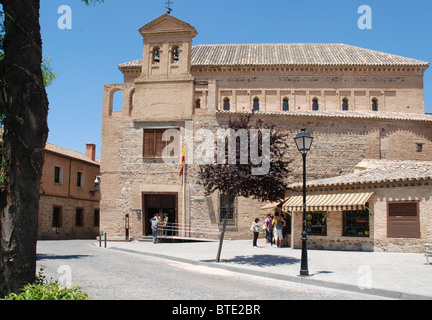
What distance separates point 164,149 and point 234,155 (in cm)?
1192

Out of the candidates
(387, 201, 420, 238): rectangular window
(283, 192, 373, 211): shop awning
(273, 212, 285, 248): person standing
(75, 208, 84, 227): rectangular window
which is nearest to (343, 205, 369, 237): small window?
(283, 192, 373, 211): shop awning

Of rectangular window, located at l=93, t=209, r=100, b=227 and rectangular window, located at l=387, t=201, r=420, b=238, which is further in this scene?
rectangular window, located at l=93, t=209, r=100, b=227

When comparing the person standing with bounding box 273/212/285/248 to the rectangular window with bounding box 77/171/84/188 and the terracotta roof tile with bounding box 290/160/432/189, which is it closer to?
the terracotta roof tile with bounding box 290/160/432/189

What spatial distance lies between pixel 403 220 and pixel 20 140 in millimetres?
15915

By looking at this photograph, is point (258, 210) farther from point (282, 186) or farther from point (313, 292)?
A: point (313, 292)

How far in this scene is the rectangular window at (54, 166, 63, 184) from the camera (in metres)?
32.9

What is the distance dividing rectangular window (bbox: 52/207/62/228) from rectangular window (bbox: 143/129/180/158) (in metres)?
11.7

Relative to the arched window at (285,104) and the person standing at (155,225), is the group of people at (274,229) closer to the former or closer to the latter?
the person standing at (155,225)

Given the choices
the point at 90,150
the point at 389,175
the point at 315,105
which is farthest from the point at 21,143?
the point at 90,150

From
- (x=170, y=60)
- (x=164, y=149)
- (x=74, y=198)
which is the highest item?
(x=170, y=60)

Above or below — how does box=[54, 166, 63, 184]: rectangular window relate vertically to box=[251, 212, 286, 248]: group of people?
above

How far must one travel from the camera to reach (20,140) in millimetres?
6125
